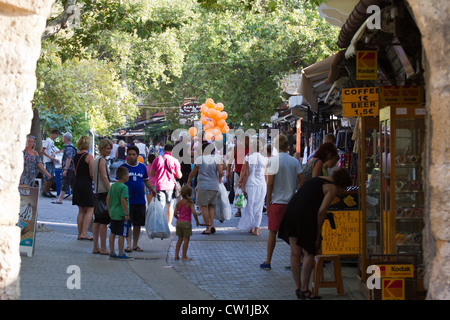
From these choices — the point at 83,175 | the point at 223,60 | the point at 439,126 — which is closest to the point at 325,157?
the point at 439,126

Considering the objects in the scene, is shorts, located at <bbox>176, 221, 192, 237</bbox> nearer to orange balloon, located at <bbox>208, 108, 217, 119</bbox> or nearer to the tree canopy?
the tree canopy

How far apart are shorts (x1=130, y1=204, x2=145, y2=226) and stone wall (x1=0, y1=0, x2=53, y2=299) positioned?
569cm

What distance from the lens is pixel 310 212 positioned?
7172 millimetres

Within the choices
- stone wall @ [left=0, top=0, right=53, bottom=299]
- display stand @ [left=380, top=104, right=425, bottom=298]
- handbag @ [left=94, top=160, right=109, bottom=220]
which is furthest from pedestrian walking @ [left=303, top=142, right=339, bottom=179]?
stone wall @ [left=0, top=0, right=53, bottom=299]

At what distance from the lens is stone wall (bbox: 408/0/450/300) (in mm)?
4582

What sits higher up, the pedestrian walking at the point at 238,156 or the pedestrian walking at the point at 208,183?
the pedestrian walking at the point at 238,156

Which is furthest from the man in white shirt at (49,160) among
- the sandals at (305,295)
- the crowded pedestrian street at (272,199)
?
the sandals at (305,295)

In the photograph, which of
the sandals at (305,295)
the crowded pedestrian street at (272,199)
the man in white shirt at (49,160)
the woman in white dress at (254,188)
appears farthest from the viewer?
the man in white shirt at (49,160)

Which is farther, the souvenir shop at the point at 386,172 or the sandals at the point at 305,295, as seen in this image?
the sandals at the point at 305,295

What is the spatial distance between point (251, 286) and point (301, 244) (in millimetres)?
1302

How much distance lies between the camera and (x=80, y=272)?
338 inches

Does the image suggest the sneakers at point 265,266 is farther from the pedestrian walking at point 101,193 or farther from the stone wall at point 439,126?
the stone wall at point 439,126

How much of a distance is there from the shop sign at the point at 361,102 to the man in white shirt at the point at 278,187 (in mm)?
1836

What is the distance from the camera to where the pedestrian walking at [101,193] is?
10.2 meters
